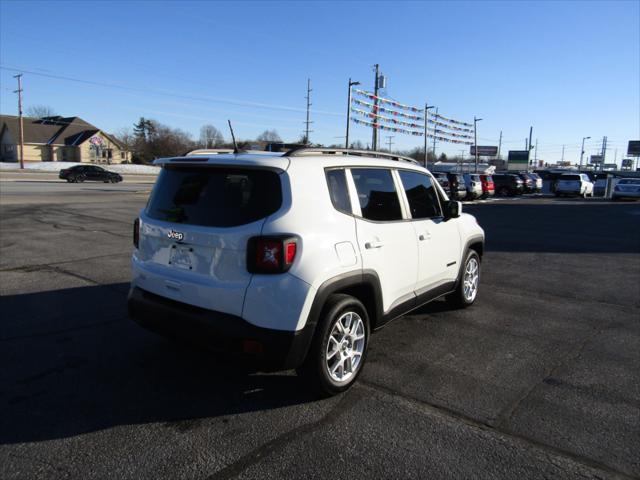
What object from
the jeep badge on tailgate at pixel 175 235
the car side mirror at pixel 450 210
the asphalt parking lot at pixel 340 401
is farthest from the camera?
the car side mirror at pixel 450 210

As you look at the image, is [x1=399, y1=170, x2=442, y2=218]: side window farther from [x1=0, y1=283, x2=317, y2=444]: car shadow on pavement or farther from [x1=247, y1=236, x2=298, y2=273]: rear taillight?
[x1=0, y1=283, x2=317, y2=444]: car shadow on pavement

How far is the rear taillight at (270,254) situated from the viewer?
3246 millimetres

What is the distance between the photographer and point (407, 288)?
4.53 meters

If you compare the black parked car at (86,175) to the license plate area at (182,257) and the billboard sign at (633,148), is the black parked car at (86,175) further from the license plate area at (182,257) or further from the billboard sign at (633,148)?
the billboard sign at (633,148)

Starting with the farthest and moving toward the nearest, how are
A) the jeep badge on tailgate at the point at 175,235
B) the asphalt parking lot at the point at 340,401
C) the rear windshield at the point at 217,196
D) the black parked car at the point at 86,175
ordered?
the black parked car at the point at 86,175
the jeep badge on tailgate at the point at 175,235
the rear windshield at the point at 217,196
the asphalt parking lot at the point at 340,401

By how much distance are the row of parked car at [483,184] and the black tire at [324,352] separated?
79.8ft

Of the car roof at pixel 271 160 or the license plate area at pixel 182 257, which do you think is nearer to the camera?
the car roof at pixel 271 160

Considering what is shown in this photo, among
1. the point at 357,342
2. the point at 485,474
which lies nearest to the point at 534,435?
the point at 485,474

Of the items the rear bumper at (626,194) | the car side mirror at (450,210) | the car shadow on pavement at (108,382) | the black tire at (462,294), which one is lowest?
the car shadow on pavement at (108,382)

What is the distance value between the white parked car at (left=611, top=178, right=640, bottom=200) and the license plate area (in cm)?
3767

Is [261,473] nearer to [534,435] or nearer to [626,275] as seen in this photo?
[534,435]

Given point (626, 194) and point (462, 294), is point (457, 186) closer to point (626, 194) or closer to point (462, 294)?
point (626, 194)

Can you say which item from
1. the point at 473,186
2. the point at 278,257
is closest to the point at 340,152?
the point at 278,257

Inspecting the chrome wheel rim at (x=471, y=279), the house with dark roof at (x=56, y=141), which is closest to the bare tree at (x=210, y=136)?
the house with dark roof at (x=56, y=141)
